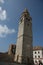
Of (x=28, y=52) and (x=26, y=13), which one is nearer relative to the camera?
(x=28, y=52)

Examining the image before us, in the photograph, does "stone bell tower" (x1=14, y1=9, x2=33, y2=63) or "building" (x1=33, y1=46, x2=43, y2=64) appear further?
"building" (x1=33, y1=46, x2=43, y2=64)

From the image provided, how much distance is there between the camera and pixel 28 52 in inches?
1307

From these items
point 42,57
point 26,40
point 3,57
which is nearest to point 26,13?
point 26,40

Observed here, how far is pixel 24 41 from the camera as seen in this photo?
33.8 m

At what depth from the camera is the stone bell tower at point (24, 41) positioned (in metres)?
32.6

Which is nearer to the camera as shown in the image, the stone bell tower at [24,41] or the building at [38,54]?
the stone bell tower at [24,41]

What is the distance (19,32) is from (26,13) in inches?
250

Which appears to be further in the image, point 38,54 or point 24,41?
point 38,54

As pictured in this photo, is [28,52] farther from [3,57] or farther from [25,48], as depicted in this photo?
[3,57]

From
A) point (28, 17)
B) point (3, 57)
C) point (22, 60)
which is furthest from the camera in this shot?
point (3, 57)

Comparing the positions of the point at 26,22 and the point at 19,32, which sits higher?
the point at 26,22

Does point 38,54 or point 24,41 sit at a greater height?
point 24,41

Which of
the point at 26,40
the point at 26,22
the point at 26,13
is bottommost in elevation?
the point at 26,40

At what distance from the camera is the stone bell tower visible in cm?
3256
